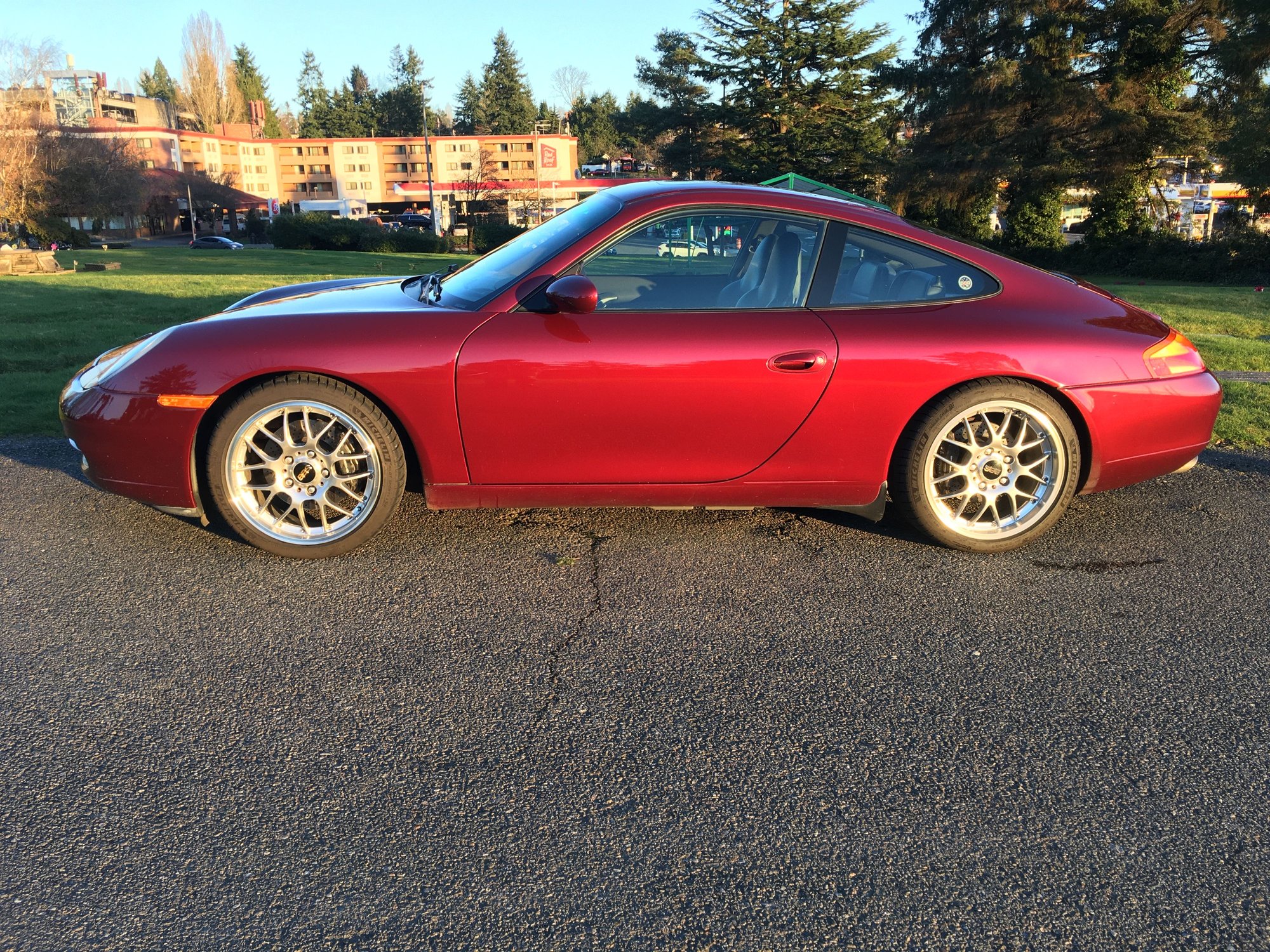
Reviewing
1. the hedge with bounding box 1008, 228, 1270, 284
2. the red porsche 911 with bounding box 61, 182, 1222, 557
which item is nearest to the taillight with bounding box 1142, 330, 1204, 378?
the red porsche 911 with bounding box 61, 182, 1222, 557

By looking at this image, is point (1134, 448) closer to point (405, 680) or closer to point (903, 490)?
point (903, 490)

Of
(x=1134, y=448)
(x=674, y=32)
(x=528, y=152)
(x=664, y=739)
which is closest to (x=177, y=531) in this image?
(x=664, y=739)

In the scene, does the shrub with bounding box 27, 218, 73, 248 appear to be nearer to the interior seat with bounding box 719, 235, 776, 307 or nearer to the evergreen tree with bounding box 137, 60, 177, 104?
the interior seat with bounding box 719, 235, 776, 307

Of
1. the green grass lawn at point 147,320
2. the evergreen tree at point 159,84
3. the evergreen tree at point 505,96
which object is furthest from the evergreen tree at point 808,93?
the evergreen tree at point 159,84

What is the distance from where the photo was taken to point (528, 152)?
100875 millimetres

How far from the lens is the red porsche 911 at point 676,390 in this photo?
3.68 meters

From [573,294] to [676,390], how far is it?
20.7 inches

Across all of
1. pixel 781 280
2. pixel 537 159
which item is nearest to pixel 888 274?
pixel 781 280

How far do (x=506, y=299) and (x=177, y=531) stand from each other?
5.73 feet

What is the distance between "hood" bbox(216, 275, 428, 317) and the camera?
3.94 m

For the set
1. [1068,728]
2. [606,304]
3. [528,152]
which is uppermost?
[528,152]

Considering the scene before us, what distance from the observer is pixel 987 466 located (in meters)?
3.95

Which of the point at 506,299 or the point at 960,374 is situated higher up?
the point at 506,299

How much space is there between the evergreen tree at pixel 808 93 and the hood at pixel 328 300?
46389 mm
